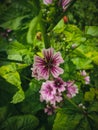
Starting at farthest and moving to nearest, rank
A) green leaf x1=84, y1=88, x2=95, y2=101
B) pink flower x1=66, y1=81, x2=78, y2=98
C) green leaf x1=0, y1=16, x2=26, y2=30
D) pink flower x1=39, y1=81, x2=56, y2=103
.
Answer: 1. green leaf x1=84, y1=88, x2=95, y2=101
2. pink flower x1=66, y1=81, x2=78, y2=98
3. pink flower x1=39, y1=81, x2=56, y2=103
4. green leaf x1=0, y1=16, x2=26, y2=30

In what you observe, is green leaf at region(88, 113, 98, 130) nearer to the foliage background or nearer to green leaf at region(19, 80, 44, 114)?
the foliage background

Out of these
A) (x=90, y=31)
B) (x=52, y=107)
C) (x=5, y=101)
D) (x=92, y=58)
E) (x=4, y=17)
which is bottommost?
(x=52, y=107)

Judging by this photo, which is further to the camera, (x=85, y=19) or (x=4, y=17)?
(x=85, y=19)

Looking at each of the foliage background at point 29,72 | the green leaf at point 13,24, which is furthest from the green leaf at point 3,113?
the green leaf at point 13,24

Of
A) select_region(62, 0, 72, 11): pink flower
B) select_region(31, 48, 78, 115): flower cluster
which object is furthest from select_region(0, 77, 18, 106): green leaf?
select_region(62, 0, 72, 11): pink flower

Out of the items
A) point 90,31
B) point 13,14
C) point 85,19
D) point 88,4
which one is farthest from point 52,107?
point 88,4

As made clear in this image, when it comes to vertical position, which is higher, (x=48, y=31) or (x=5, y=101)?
(x=48, y=31)

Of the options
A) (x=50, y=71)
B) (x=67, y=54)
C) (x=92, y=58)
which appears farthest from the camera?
(x=92, y=58)

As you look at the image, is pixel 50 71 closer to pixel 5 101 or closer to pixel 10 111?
pixel 5 101
